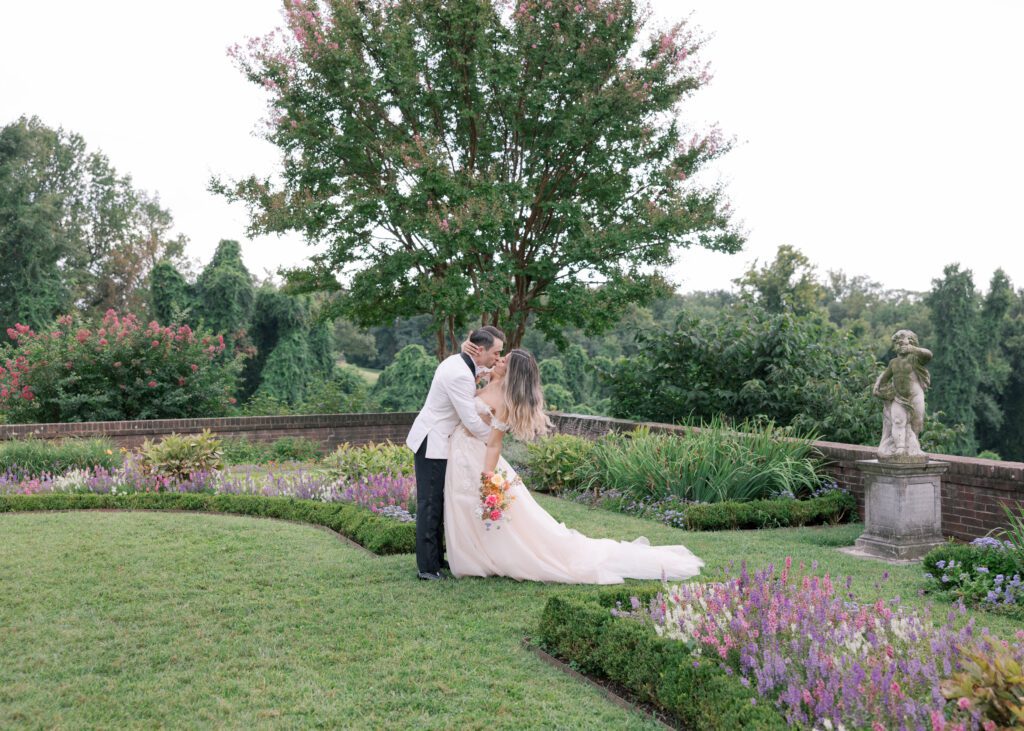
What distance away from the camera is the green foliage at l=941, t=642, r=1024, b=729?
2605 mm

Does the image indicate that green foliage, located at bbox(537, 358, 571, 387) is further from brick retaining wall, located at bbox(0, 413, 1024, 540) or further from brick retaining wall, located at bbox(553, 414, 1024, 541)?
brick retaining wall, located at bbox(553, 414, 1024, 541)

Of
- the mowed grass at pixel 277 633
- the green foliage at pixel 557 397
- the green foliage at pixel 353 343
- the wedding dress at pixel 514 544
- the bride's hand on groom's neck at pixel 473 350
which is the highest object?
the green foliage at pixel 353 343

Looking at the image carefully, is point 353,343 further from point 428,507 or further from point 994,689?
point 994,689

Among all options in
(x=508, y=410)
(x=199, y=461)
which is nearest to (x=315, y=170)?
(x=199, y=461)

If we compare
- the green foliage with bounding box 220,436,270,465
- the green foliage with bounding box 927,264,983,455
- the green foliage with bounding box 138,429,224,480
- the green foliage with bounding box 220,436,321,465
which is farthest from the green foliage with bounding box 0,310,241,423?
Answer: the green foliage with bounding box 927,264,983,455

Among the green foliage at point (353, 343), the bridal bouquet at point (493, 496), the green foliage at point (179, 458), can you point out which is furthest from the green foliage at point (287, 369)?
the bridal bouquet at point (493, 496)

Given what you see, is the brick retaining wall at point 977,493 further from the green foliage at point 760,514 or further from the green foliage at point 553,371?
the green foliage at point 553,371

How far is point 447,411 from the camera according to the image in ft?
20.1

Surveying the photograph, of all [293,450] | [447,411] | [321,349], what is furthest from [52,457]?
[321,349]

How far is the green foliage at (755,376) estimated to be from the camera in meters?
12.1

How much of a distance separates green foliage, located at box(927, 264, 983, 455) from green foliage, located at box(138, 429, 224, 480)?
131 feet

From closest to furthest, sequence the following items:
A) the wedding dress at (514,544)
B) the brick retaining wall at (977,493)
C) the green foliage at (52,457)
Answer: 1. the wedding dress at (514,544)
2. the brick retaining wall at (977,493)
3. the green foliage at (52,457)

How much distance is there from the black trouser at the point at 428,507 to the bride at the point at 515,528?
85 mm

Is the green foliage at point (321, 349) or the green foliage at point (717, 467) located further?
the green foliage at point (321, 349)
